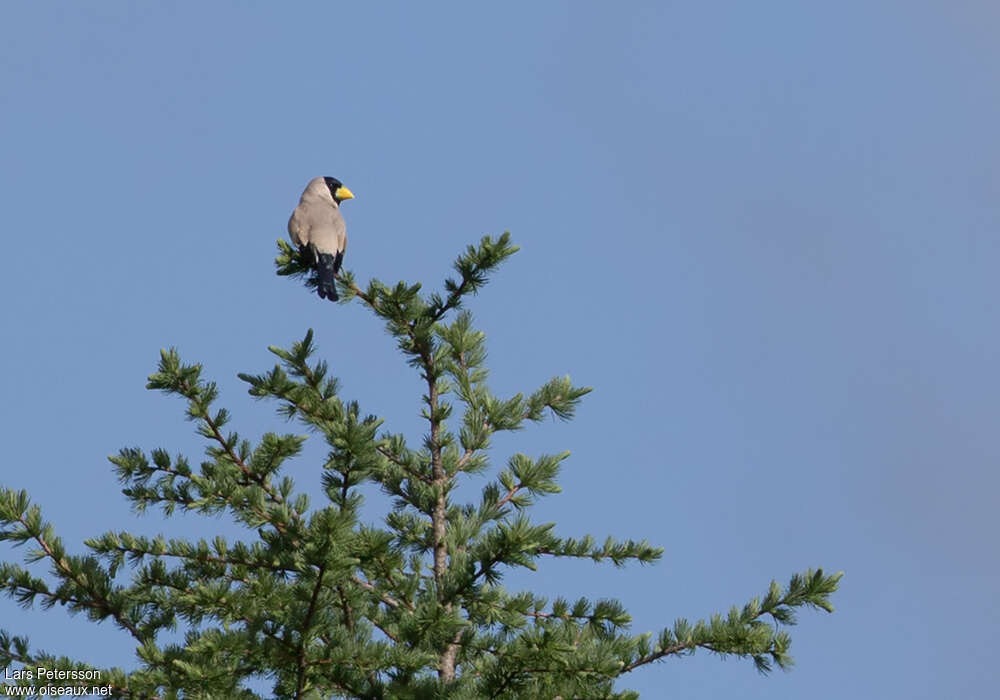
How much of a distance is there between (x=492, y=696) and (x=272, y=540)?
6.17ft

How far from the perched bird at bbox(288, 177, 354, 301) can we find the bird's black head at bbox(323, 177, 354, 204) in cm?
107

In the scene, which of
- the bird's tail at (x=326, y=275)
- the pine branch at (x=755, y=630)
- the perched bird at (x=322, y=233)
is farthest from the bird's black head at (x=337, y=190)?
the pine branch at (x=755, y=630)

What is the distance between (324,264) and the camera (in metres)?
10.8

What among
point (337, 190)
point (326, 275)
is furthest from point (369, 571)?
point (337, 190)

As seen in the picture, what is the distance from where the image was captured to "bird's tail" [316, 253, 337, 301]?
10.3 meters

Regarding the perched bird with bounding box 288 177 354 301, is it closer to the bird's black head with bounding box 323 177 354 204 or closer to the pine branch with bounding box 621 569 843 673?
the bird's black head with bounding box 323 177 354 204

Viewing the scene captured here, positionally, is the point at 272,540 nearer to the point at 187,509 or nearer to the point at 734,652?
the point at 187,509

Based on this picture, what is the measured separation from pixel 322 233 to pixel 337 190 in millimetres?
4113

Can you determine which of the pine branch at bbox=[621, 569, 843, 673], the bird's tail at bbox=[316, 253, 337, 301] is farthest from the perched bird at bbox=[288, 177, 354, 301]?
the pine branch at bbox=[621, 569, 843, 673]

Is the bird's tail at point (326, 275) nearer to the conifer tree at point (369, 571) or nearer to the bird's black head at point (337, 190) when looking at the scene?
the conifer tree at point (369, 571)

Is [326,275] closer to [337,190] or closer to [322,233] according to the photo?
[322,233]

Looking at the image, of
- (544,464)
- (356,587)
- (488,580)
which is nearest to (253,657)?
(356,587)

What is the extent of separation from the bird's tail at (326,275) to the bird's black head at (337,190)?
453 cm

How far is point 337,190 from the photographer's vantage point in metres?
15.8
